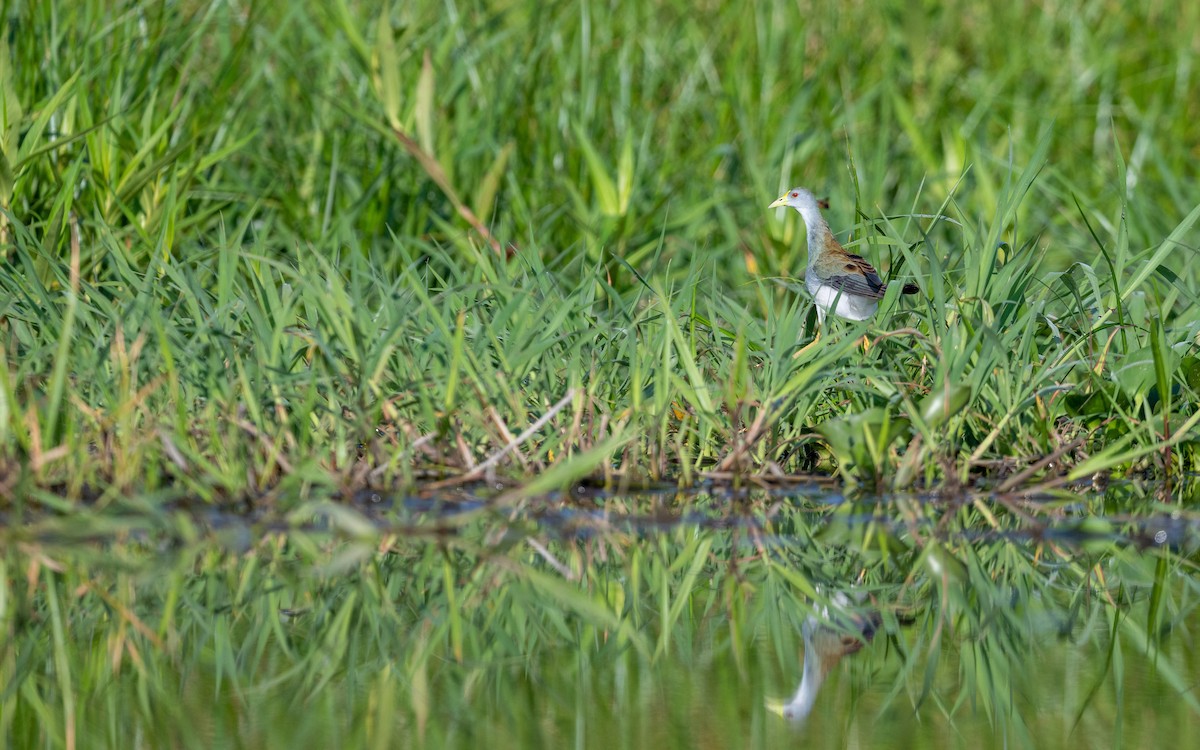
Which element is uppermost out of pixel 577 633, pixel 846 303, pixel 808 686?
pixel 808 686

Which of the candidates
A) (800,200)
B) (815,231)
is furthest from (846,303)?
(800,200)

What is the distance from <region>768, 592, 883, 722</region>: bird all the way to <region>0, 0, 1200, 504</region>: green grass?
0.71m

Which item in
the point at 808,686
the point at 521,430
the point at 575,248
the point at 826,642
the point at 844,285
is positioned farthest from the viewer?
the point at 575,248

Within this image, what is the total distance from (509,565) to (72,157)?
3179 millimetres

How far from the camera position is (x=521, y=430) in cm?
429

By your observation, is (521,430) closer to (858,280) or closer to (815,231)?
(858,280)

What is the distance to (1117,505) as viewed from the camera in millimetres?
4188

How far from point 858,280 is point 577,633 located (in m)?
2.19

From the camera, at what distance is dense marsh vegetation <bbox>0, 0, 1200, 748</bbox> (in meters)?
2.90

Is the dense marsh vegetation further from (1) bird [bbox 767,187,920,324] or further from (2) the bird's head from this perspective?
(2) the bird's head

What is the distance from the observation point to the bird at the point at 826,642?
2.77m

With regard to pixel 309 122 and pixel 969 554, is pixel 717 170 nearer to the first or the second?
pixel 309 122

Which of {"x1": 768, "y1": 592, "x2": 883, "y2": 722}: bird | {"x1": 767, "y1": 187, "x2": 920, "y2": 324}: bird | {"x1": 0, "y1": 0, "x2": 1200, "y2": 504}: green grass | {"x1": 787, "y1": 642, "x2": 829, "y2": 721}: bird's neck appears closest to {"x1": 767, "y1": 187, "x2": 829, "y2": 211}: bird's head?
{"x1": 0, "y1": 0, "x2": 1200, "y2": 504}: green grass

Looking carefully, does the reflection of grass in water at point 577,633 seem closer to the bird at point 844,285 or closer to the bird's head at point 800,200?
the bird at point 844,285
